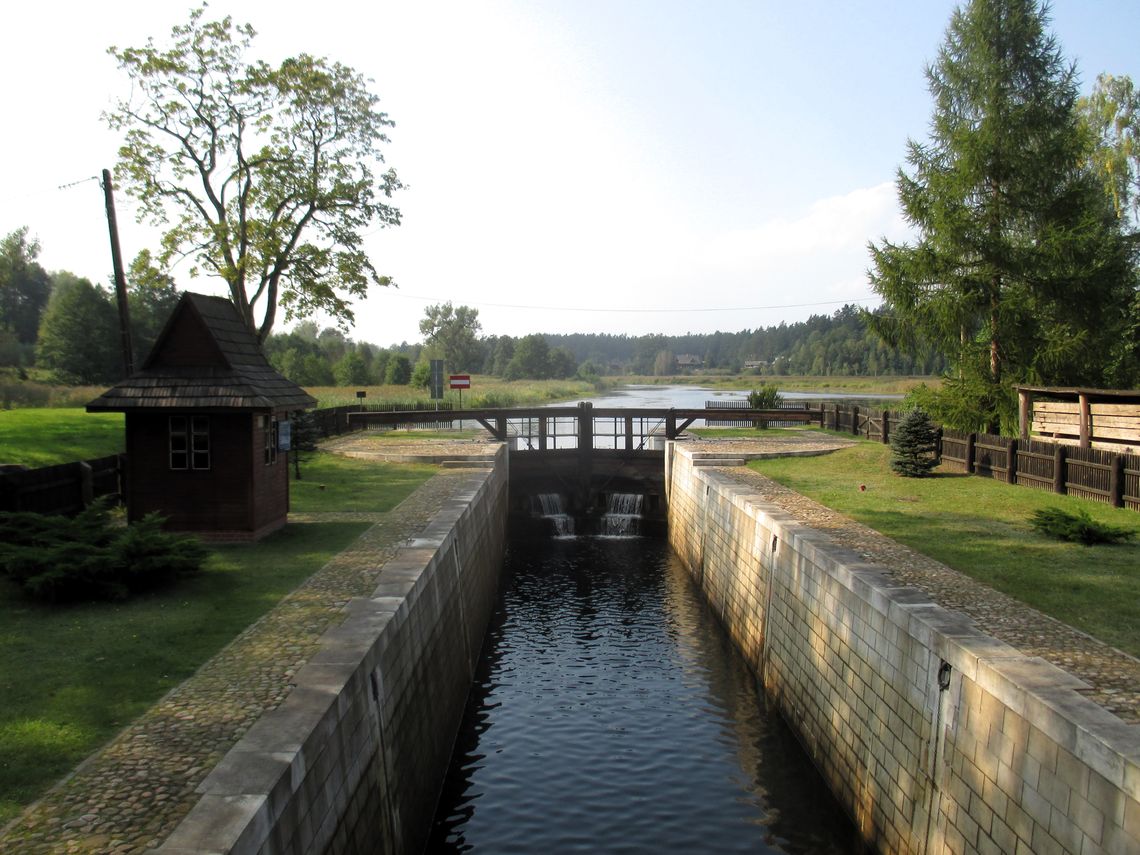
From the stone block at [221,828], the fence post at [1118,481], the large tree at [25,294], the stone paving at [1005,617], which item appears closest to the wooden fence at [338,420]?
the stone paving at [1005,617]

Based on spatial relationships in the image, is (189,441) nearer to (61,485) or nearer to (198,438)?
(198,438)

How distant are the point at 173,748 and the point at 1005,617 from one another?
8.31 m

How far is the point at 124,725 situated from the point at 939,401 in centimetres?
2545

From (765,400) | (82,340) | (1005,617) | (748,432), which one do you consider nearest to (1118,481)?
(1005,617)

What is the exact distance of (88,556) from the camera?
10.6 metres

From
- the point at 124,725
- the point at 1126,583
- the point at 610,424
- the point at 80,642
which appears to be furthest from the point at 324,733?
the point at 610,424

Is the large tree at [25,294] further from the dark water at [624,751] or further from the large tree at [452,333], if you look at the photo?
the dark water at [624,751]

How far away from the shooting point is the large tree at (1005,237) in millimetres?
25531

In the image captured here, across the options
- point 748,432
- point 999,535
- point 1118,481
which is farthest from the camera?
point 748,432

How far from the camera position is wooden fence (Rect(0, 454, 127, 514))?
13164 mm

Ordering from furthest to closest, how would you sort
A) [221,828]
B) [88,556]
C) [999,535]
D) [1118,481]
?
[1118,481]
[999,535]
[88,556]
[221,828]

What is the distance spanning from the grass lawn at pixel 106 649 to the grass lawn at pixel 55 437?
8.10 m

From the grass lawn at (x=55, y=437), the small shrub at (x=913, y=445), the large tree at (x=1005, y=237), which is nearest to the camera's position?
the grass lawn at (x=55, y=437)

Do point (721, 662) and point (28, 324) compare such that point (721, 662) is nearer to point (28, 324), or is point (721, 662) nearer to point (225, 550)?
point (225, 550)
